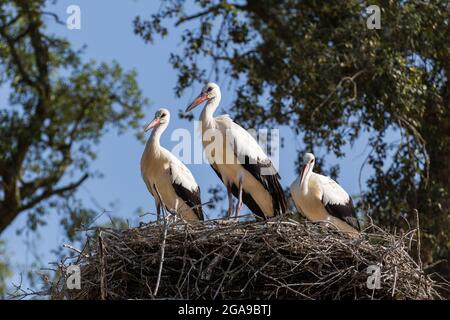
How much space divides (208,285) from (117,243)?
0.75 m

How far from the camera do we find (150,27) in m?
14.2

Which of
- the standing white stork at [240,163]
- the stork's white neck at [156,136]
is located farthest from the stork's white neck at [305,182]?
the stork's white neck at [156,136]

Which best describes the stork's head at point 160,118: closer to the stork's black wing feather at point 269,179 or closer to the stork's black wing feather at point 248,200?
the stork's black wing feather at point 248,200

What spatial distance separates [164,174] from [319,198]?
1.42m

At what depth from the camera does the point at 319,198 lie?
986 cm

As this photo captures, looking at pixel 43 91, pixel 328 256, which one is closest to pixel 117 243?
pixel 328 256

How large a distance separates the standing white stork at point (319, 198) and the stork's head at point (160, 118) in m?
1.30

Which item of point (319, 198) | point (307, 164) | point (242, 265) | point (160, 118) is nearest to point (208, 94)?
point (160, 118)

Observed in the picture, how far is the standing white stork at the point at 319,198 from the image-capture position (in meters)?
9.78

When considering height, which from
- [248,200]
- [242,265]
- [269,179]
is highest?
[269,179]

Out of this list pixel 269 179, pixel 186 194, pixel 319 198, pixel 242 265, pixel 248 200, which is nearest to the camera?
pixel 242 265

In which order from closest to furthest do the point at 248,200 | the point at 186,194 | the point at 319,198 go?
1. the point at 186,194
2. the point at 248,200
3. the point at 319,198

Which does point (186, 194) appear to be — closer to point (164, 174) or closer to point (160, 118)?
point (164, 174)

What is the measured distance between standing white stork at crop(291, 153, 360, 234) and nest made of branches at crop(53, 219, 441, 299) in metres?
2.06
